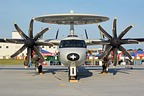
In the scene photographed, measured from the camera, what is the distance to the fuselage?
18.2 metres

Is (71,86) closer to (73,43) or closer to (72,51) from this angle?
(72,51)

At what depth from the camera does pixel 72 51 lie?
1848 centimetres

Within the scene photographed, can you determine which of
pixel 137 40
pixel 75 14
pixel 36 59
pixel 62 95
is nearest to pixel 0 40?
pixel 36 59

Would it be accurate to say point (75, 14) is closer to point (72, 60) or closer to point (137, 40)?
point (72, 60)

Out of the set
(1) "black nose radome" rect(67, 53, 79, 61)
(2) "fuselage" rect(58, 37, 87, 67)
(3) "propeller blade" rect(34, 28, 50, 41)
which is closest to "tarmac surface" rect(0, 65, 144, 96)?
(2) "fuselage" rect(58, 37, 87, 67)

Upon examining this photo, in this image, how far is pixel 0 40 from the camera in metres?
27.7

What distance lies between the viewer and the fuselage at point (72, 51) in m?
18.2

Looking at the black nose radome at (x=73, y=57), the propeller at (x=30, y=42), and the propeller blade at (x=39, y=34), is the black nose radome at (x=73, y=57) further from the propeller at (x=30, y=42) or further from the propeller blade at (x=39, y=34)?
the propeller blade at (x=39, y=34)

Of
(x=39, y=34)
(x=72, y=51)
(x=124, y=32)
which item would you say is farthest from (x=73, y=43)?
(x=124, y=32)

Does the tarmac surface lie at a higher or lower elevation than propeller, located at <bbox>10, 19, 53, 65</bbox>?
lower

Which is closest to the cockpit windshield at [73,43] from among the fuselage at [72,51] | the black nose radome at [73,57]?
the fuselage at [72,51]

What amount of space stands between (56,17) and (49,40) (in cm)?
415

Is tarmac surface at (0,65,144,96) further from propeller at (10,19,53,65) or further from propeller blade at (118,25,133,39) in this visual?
propeller blade at (118,25,133,39)

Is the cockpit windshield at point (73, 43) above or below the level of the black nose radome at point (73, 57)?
above
